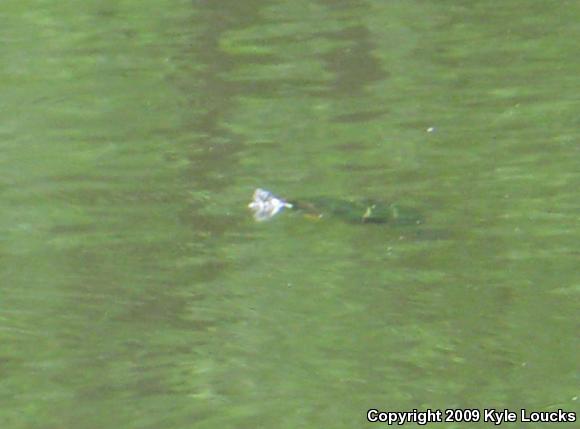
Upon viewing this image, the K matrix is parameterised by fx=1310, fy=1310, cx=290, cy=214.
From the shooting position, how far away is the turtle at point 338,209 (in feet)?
16.5

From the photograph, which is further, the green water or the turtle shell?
the turtle shell

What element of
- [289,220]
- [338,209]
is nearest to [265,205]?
[289,220]

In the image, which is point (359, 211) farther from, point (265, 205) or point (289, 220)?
point (265, 205)

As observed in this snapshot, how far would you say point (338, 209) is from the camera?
514 cm

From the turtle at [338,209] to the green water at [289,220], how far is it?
2.9 inches

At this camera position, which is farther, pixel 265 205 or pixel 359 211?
pixel 265 205

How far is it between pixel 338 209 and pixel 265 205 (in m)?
0.30

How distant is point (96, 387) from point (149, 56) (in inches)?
131

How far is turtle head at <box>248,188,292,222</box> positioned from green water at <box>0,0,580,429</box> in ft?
0.28

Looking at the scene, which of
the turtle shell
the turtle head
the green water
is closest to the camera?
the green water

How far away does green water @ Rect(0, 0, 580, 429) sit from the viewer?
13.6ft

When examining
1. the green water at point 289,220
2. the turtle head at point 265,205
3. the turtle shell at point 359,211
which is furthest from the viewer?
the turtle head at point 265,205

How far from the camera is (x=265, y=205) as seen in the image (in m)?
5.21

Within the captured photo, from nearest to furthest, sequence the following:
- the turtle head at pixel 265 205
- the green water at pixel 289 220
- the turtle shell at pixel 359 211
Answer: the green water at pixel 289 220
the turtle shell at pixel 359 211
the turtle head at pixel 265 205
